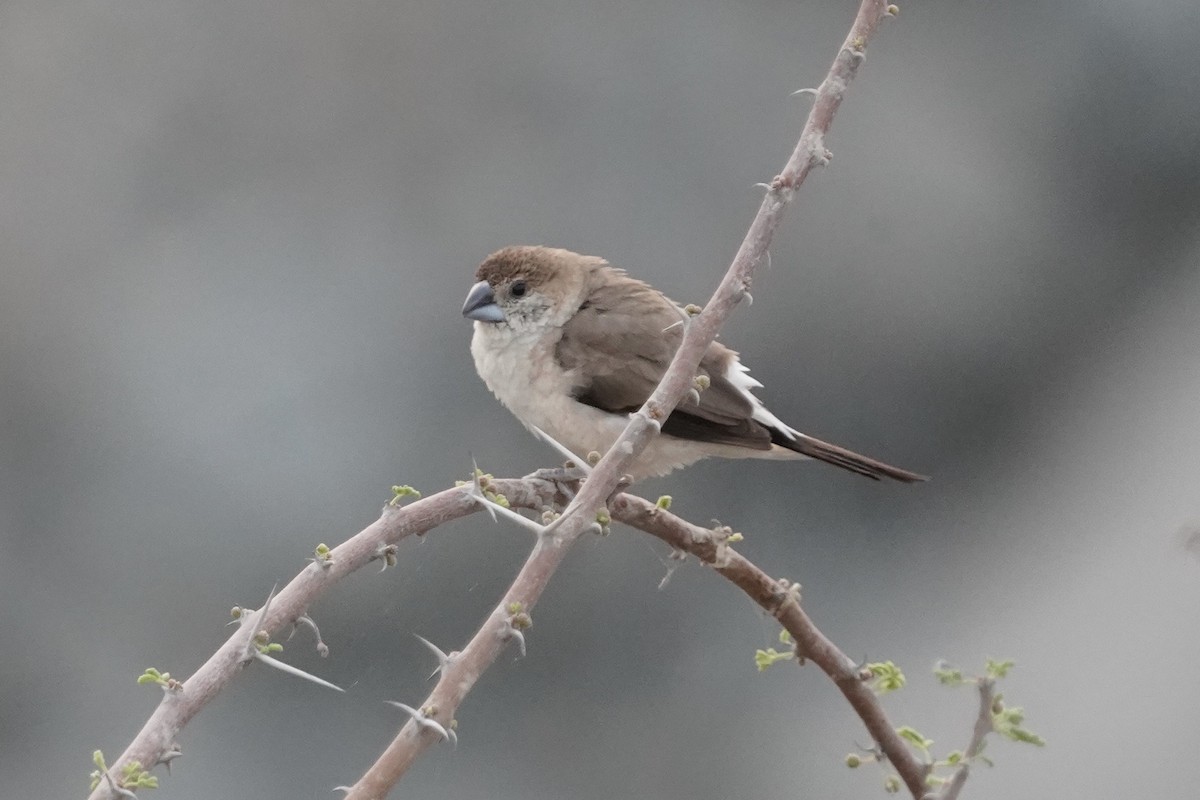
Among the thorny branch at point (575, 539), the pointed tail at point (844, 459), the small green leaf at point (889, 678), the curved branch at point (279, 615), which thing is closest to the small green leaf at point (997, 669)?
the small green leaf at point (889, 678)

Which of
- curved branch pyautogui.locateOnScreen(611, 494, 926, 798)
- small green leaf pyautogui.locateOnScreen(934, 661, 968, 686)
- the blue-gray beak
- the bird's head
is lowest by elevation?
Result: the blue-gray beak

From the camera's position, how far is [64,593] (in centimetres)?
303

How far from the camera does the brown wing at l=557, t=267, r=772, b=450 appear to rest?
2.41 metres

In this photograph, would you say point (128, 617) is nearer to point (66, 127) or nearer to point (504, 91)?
point (66, 127)

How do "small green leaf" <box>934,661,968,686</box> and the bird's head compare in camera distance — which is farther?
the bird's head

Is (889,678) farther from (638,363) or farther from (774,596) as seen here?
(638,363)

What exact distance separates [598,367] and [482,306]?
0.91 ft

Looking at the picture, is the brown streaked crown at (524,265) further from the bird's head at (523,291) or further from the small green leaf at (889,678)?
the small green leaf at (889,678)

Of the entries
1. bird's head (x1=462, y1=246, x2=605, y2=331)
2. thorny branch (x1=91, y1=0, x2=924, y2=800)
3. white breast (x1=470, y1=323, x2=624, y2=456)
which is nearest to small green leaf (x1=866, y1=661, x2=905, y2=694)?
thorny branch (x1=91, y1=0, x2=924, y2=800)

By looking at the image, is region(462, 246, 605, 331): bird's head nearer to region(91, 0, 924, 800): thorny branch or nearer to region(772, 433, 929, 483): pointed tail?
region(772, 433, 929, 483): pointed tail

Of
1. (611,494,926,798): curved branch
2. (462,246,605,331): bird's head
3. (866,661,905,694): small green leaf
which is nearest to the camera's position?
(866,661,905,694): small green leaf

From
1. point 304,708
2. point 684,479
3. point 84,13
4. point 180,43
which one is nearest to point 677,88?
point 684,479

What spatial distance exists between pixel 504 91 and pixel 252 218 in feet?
2.30

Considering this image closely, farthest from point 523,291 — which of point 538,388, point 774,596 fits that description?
point 774,596
